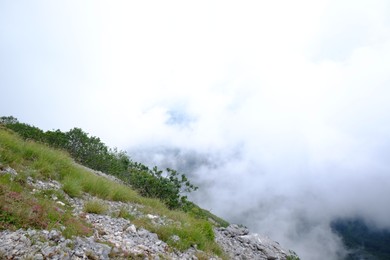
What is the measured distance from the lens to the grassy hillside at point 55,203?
8781 millimetres

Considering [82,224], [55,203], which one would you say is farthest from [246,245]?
→ [55,203]

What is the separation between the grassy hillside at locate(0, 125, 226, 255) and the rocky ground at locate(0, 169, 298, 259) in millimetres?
378

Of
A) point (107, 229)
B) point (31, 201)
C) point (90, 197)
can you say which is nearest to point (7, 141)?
point (90, 197)

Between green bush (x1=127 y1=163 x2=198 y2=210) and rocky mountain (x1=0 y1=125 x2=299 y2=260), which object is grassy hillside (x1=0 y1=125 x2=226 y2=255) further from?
green bush (x1=127 y1=163 x2=198 y2=210)

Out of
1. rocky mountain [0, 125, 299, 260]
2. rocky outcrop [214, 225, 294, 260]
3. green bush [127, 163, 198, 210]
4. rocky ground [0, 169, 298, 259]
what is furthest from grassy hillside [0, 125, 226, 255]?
green bush [127, 163, 198, 210]

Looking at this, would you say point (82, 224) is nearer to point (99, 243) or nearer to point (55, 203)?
point (99, 243)

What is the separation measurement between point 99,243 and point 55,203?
308 cm

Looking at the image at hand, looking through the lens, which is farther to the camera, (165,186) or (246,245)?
(165,186)

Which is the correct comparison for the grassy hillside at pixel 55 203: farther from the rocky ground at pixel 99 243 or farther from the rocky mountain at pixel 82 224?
the rocky ground at pixel 99 243

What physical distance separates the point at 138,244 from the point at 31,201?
12.9 feet

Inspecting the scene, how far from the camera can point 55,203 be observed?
10.9 m

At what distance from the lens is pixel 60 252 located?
7613 mm

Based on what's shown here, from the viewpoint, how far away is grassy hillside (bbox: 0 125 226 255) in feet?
28.8

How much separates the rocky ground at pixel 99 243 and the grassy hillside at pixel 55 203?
38 cm
